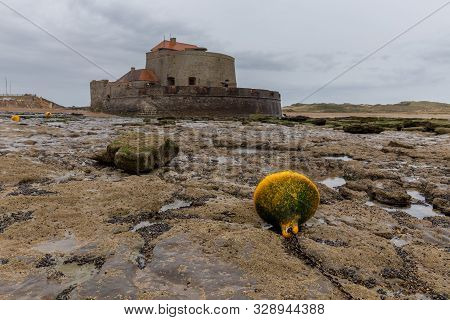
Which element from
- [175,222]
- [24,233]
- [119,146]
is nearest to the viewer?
[24,233]

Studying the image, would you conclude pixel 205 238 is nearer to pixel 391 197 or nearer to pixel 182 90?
pixel 391 197

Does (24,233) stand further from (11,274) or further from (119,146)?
(119,146)

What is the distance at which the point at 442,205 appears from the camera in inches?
169

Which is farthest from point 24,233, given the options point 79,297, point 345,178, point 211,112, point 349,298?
point 211,112

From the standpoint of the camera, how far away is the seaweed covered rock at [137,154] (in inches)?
228

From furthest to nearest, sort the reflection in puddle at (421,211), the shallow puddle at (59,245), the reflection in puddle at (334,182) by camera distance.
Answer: the reflection in puddle at (334,182) < the reflection in puddle at (421,211) < the shallow puddle at (59,245)

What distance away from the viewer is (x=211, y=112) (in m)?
25.8

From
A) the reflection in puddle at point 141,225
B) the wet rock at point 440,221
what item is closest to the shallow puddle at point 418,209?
the wet rock at point 440,221

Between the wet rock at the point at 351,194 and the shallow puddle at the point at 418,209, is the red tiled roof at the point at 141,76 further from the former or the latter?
the shallow puddle at the point at 418,209

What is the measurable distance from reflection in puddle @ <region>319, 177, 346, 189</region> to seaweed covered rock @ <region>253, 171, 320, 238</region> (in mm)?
2005

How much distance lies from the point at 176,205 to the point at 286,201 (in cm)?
138

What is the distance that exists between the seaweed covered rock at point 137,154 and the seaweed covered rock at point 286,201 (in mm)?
2816

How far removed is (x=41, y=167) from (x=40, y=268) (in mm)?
3748

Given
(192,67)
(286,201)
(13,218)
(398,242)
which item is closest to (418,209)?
(398,242)
